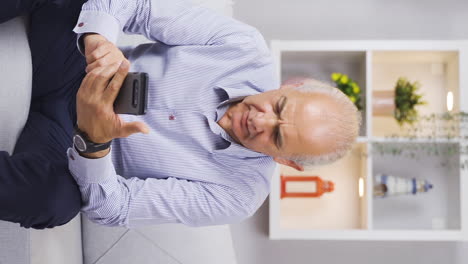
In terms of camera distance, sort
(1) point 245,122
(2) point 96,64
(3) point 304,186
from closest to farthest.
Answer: (2) point 96,64 → (1) point 245,122 → (3) point 304,186

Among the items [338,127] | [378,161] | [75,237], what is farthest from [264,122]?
[378,161]

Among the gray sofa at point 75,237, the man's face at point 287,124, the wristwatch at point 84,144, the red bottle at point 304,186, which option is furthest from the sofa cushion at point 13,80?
the red bottle at point 304,186

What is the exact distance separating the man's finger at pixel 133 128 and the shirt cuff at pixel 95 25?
339 mm

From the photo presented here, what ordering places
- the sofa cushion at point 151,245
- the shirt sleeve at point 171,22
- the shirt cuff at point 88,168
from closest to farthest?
the shirt cuff at point 88,168
the shirt sleeve at point 171,22
the sofa cushion at point 151,245

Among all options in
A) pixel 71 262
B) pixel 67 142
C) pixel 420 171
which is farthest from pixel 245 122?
pixel 420 171

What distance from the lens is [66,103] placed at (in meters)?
1.33

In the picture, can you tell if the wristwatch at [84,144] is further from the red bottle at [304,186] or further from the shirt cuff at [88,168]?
the red bottle at [304,186]

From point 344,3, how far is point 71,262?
160 centimetres

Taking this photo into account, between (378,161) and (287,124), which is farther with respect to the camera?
(378,161)

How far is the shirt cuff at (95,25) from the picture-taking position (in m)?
1.19

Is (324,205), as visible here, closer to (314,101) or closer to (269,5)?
(269,5)

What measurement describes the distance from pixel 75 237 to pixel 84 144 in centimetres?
63

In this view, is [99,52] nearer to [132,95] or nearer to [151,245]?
[132,95]

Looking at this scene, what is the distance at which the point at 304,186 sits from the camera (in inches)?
85.9
